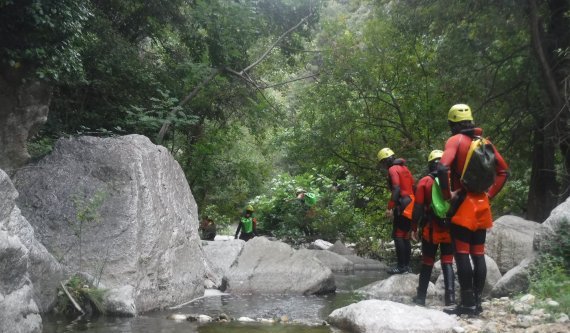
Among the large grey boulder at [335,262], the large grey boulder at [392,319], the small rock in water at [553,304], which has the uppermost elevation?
the large grey boulder at [335,262]

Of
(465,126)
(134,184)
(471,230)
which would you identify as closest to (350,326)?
(471,230)

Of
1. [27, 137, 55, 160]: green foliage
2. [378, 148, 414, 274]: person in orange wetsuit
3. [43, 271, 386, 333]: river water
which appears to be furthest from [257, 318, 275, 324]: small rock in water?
[27, 137, 55, 160]: green foliage

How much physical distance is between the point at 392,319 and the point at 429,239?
6.58 ft

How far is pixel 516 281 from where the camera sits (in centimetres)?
734

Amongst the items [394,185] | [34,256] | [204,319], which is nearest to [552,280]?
[394,185]

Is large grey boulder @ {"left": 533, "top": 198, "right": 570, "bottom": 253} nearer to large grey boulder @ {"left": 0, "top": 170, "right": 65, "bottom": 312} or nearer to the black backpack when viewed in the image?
the black backpack

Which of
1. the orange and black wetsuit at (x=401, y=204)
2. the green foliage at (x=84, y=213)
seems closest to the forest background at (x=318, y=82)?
the green foliage at (x=84, y=213)

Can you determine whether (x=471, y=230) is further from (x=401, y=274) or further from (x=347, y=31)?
(x=347, y=31)

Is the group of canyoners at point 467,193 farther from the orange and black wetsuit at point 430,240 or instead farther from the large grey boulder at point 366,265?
the large grey boulder at point 366,265

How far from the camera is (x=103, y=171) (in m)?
7.33

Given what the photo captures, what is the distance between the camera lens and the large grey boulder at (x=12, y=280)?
4.51 m

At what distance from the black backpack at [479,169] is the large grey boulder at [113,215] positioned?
3871 millimetres

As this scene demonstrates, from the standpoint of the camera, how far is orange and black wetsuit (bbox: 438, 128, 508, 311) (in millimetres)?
5652

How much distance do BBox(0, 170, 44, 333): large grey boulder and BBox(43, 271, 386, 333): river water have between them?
2.36 ft
